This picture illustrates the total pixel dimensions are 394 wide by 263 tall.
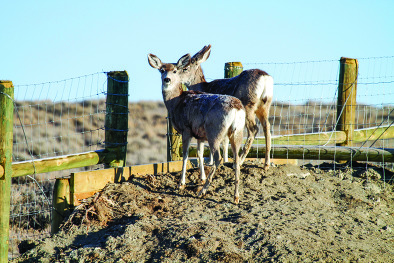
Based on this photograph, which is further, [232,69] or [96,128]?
[96,128]

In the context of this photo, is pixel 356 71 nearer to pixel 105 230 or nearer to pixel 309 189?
pixel 309 189

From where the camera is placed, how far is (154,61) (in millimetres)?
8773

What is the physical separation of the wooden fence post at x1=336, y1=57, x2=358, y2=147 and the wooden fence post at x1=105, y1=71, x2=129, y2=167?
4190 millimetres

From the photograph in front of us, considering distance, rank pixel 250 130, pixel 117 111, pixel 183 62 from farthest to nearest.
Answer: pixel 183 62
pixel 250 130
pixel 117 111

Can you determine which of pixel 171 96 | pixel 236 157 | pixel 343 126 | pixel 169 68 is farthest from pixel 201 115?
pixel 343 126

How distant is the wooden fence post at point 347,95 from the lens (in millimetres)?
9727

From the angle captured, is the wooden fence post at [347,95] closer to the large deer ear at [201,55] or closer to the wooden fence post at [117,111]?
the large deer ear at [201,55]

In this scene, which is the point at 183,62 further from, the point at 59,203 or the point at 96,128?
the point at 96,128

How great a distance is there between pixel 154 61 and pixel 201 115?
1.74 metres

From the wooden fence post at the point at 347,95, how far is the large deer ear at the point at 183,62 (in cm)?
306

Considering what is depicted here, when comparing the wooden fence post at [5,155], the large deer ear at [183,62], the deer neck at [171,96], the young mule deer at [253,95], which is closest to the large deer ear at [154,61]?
the large deer ear at [183,62]

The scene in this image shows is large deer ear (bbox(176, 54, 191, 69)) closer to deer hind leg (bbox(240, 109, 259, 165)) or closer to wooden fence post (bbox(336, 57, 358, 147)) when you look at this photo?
deer hind leg (bbox(240, 109, 259, 165))

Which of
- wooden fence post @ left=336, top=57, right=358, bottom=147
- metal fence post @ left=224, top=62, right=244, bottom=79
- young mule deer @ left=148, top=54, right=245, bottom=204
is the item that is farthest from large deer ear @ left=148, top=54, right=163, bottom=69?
wooden fence post @ left=336, top=57, right=358, bottom=147

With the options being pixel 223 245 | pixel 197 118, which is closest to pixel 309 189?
pixel 197 118
